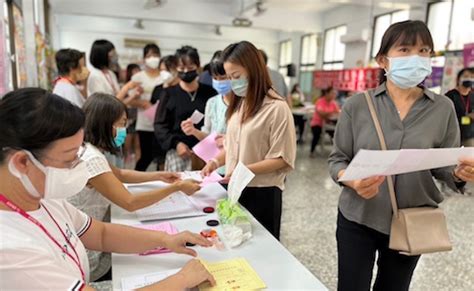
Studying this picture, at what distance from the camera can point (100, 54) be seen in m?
3.29

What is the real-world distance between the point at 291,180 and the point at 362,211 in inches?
135

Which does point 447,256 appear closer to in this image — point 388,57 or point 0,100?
point 388,57

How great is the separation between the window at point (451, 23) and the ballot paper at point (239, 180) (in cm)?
501

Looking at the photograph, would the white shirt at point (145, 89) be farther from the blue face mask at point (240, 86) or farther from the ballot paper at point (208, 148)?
the blue face mask at point (240, 86)

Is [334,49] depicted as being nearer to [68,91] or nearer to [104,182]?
[68,91]

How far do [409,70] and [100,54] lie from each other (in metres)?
2.85

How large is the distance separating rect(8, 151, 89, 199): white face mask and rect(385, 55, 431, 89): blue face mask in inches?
41.6

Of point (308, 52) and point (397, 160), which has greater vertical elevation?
point (308, 52)

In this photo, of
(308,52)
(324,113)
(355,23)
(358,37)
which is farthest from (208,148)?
(308,52)

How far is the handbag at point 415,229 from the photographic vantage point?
1.17 m

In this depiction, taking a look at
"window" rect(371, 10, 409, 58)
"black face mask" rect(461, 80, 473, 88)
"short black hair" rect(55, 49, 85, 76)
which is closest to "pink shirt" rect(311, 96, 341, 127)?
"window" rect(371, 10, 409, 58)

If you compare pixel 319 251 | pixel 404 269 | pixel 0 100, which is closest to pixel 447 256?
pixel 319 251

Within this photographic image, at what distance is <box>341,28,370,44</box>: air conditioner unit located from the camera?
732 centimetres

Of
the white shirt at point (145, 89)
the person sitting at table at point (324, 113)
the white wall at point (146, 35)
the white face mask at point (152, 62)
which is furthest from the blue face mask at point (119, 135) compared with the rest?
the white wall at point (146, 35)
